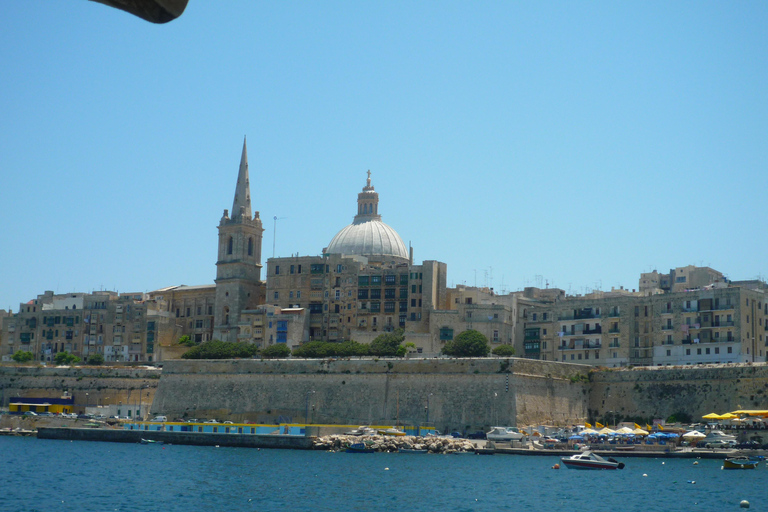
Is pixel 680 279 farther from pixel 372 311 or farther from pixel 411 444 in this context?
pixel 411 444

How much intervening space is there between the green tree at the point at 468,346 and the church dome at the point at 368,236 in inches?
789

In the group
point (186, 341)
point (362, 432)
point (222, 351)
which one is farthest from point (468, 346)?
point (186, 341)

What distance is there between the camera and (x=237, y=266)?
244 ft

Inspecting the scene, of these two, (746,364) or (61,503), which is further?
(746,364)

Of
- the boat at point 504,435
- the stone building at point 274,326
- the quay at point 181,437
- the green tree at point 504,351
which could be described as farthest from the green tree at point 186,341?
the boat at point 504,435

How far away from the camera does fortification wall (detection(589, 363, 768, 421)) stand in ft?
161

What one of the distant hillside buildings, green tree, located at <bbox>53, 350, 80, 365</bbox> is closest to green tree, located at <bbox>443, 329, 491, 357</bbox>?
the distant hillside buildings

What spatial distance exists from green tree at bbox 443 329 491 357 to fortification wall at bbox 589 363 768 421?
7260mm

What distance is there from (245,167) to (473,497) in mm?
51622

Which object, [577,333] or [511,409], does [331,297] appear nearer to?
[577,333]

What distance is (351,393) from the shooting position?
55594mm

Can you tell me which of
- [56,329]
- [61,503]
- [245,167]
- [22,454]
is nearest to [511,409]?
[22,454]

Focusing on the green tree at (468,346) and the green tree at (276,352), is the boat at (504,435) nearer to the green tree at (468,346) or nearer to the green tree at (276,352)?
the green tree at (468,346)

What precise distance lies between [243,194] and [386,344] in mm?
21149
